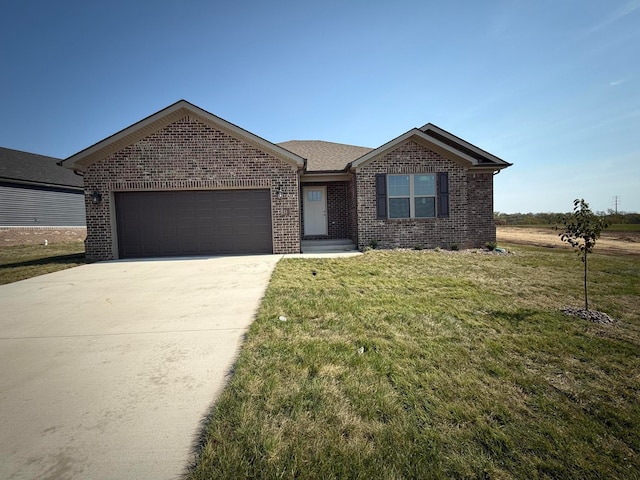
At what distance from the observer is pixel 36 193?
19.1 metres

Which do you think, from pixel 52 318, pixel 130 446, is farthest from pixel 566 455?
pixel 52 318

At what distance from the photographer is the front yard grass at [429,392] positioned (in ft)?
5.99

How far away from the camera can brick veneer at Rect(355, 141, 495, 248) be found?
10.8 m

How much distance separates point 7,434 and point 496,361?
4.31 m

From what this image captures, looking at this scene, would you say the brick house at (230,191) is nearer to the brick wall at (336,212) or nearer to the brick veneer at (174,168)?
the brick veneer at (174,168)

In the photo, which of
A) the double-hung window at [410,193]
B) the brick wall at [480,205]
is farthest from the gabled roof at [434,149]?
the double-hung window at [410,193]

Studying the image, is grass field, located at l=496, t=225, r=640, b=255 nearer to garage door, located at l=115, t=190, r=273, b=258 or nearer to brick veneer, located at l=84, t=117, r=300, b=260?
garage door, located at l=115, t=190, r=273, b=258

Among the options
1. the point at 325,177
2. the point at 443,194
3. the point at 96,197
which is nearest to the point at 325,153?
the point at 325,177

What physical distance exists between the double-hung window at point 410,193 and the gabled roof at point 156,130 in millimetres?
3759

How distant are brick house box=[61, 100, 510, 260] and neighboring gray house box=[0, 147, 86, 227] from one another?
36.8ft

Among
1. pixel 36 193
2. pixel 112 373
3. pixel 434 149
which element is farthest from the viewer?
pixel 36 193

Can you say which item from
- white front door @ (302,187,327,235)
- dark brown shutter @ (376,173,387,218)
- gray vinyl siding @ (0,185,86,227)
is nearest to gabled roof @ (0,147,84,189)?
gray vinyl siding @ (0,185,86,227)

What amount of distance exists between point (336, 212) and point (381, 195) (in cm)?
276

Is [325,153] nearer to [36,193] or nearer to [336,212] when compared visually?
[336,212]
